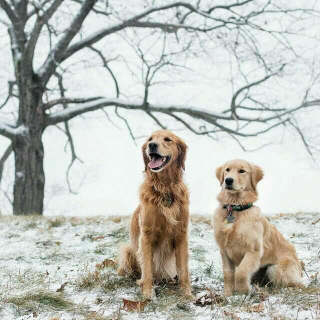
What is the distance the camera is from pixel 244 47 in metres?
11.0

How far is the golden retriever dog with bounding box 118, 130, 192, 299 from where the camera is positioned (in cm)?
448

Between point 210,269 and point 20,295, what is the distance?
219 cm

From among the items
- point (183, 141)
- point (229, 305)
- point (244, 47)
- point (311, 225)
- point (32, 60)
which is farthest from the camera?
point (32, 60)

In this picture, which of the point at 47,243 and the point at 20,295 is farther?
the point at 47,243

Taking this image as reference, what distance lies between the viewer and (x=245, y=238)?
167 inches

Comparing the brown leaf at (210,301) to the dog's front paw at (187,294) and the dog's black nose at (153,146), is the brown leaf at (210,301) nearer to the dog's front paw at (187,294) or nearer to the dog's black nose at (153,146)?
the dog's front paw at (187,294)

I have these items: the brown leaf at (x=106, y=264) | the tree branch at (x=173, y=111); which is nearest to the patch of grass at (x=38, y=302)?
the brown leaf at (x=106, y=264)

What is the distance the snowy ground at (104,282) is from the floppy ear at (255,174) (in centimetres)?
106

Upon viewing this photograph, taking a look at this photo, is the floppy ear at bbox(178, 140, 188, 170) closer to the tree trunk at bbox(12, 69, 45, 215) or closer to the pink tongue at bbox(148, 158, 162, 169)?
the pink tongue at bbox(148, 158, 162, 169)

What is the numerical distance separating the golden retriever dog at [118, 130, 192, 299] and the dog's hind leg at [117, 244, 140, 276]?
0.31 feet

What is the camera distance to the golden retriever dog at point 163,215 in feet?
14.7

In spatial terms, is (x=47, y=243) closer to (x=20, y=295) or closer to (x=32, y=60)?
(x=20, y=295)

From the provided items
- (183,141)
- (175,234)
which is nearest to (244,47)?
(183,141)

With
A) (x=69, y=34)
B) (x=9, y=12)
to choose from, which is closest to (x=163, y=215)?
(x=69, y=34)
